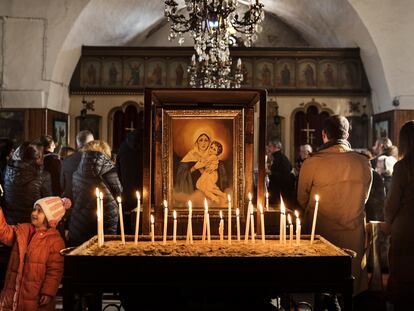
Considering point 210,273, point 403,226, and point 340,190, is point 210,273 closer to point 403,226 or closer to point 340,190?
point 340,190

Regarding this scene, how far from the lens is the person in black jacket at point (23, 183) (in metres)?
5.48

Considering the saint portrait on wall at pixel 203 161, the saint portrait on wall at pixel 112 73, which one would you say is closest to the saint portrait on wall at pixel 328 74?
the saint portrait on wall at pixel 112 73

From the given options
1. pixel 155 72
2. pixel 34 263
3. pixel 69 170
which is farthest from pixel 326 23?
pixel 34 263

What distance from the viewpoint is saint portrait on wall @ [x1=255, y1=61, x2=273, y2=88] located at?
49.1 ft

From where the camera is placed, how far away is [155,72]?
15.0 meters

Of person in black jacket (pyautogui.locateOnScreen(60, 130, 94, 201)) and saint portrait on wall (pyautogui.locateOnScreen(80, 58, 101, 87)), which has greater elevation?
A: saint portrait on wall (pyautogui.locateOnScreen(80, 58, 101, 87))

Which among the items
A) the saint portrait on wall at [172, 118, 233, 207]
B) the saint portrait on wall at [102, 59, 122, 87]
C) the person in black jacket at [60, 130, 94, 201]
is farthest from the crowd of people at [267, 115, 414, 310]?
the saint portrait on wall at [102, 59, 122, 87]

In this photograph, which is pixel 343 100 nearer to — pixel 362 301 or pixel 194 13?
pixel 194 13

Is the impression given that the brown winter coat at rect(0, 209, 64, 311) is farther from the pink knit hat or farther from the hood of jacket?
the hood of jacket

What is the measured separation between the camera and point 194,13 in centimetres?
832

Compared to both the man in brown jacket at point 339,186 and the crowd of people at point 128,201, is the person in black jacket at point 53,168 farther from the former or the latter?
the man in brown jacket at point 339,186

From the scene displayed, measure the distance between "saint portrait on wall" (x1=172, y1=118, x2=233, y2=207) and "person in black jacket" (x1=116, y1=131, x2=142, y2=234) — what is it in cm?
193

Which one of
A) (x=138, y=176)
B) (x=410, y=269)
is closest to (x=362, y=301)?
(x=410, y=269)

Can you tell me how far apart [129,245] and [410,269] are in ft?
6.98
